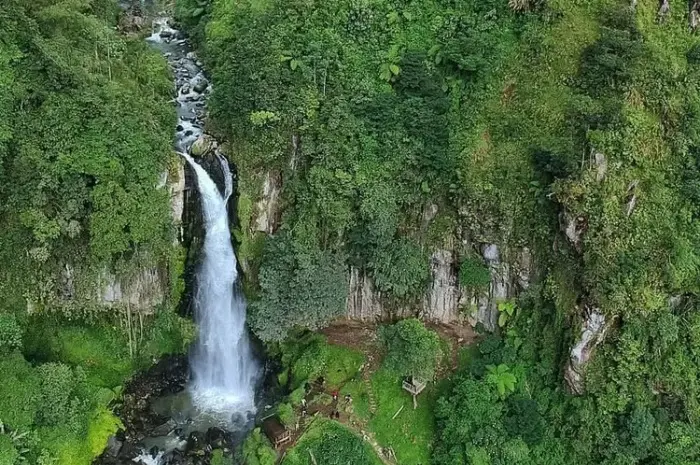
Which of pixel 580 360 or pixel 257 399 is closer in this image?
pixel 580 360

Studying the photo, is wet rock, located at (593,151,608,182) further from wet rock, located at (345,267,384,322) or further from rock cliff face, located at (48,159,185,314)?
rock cliff face, located at (48,159,185,314)

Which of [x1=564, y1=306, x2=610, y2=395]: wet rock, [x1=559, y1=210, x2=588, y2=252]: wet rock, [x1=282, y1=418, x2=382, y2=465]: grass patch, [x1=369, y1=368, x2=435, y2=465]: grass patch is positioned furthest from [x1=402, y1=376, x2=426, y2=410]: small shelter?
[x1=559, y1=210, x2=588, y2=252]: wet rock

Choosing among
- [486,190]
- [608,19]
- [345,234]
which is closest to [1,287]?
[345,234]

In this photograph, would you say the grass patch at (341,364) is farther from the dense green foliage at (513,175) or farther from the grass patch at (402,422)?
the dense green foliage at (513,175)

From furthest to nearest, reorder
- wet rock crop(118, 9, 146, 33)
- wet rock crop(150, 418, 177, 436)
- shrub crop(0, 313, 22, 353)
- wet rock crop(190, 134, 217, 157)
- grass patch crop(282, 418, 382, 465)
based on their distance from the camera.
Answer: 1. wet rock crop(118, 9, 146, 33)
2. wet rock crop(190, 134, 217, 157)
3. wet rock crop(150, 418, 177, 436)
4. grass patch crop(282, 418, 382, 465)
5. shrub crop(0, 313, 22, 353)

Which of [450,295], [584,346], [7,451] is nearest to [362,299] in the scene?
[450,295]

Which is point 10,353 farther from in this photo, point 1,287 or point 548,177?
point 548,177
